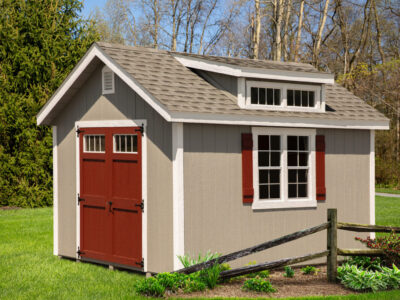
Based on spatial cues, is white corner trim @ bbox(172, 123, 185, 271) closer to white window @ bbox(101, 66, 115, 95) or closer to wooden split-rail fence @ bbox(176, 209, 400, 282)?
wooden split-rail fence @ bbox(176, 209, 400, 282)

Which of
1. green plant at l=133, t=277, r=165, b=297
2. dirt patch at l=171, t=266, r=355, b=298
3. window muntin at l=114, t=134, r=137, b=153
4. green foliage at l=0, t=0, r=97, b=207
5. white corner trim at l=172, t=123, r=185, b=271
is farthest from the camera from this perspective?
green foliage at l=0, t=0, r=97, b=207

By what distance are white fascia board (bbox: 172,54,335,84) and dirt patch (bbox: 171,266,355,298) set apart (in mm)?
3687

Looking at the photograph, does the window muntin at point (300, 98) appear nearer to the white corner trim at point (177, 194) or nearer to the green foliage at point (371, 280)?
the white corner trim at point (177, 194)

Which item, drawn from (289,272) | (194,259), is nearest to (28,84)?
(194,259)

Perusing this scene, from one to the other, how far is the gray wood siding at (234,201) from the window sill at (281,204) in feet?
0.31

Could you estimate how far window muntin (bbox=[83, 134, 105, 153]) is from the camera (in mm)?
11719

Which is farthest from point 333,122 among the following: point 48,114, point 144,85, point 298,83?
point 48,114

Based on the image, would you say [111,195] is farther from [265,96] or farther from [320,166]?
[320,166]

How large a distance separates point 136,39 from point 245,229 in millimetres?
28420

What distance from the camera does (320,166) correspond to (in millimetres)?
11898

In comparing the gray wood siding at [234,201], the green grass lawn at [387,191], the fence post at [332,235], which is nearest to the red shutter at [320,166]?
the gray wood siding at [234,201]

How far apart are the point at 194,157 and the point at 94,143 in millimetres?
2537

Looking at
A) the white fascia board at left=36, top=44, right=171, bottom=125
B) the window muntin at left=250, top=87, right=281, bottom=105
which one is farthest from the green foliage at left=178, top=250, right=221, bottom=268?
the window muntin at left=250, top=87, right=281, bottom=105

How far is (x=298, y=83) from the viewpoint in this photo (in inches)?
472
